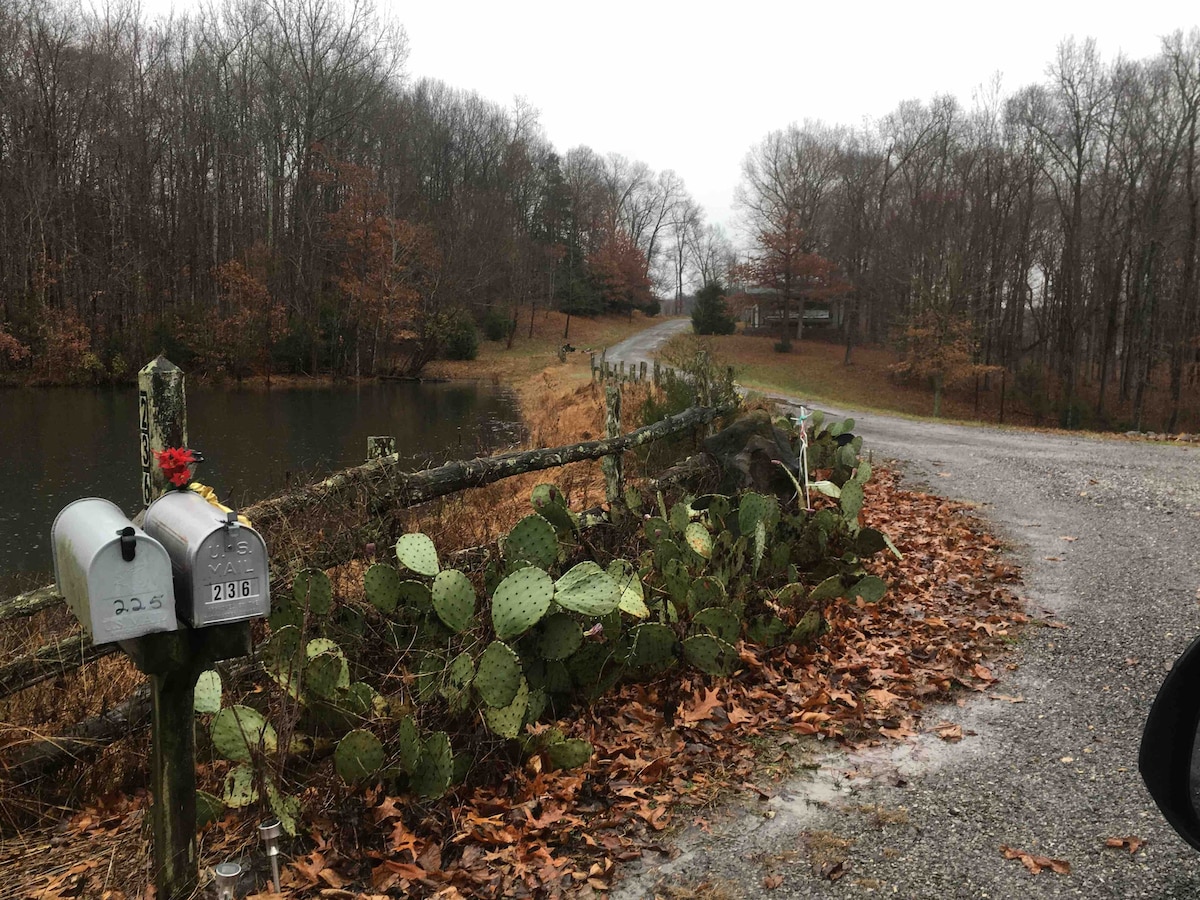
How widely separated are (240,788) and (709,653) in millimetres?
2363

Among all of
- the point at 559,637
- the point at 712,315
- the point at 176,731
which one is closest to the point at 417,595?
the point at 559,637

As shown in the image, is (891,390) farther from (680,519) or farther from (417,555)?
(417,555)

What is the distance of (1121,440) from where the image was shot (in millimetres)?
15281

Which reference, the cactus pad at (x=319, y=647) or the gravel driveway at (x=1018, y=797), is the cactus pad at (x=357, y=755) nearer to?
the cactus pad at (x=319, y=647)

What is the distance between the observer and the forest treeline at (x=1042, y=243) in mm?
30531

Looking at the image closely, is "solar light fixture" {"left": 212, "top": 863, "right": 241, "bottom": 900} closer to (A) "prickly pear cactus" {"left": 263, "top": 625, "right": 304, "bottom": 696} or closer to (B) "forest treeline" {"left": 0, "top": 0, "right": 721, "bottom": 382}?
(A) "prickly pear cactus" {"left": 263, "top": 625, "right": 304, "bottom": 696}

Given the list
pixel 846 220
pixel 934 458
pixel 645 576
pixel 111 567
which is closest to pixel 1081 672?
pixel 645 576

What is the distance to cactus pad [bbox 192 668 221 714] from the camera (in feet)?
10.8

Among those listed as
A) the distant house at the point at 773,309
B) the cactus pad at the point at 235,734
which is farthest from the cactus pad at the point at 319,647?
the distant house at the point at 773,309

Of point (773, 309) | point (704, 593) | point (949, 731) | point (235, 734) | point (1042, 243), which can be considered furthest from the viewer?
point (773, 309)

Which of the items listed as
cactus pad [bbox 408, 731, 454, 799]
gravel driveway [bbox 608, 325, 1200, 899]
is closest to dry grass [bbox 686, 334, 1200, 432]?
gravel driveway [bbox 608, 325, 1200, 899]

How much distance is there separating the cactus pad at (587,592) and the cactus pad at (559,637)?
0.28 ft

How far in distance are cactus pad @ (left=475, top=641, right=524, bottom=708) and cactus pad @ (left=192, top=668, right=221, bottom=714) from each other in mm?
1067

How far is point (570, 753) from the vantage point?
362cm
